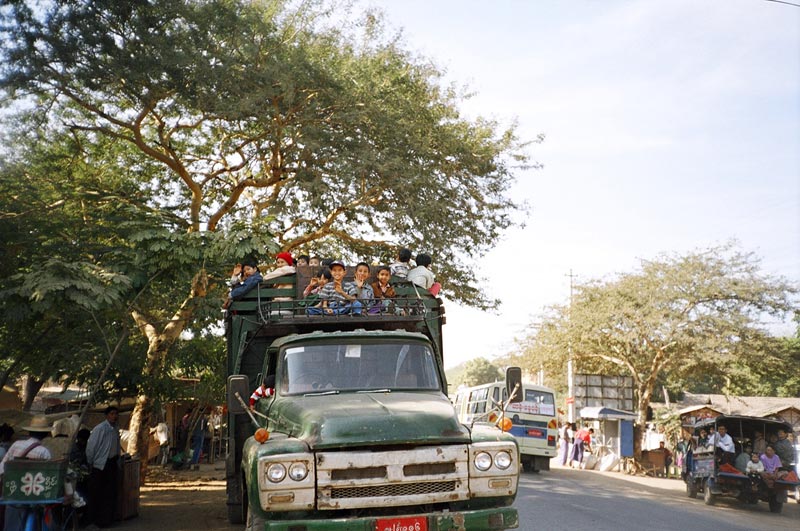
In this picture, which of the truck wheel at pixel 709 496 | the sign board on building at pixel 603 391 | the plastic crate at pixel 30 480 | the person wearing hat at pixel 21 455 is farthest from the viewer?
the sign board on building at pixel 603 391

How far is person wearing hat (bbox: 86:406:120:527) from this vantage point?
41.0 feet

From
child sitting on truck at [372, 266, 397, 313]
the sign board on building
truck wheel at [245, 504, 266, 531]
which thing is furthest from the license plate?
the sign board on building

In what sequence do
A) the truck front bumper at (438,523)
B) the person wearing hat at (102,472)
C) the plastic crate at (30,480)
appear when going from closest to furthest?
the truck front bumper at (438,523)
the plastic crate at (30,480)
the person wearing hat at (102,472)

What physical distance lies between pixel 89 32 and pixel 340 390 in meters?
11.0

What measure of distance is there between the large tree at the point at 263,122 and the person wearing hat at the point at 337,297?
19.1ft

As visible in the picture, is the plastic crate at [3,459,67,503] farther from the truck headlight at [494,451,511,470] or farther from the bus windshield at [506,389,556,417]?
the bus windshield at [506,389,556,417]

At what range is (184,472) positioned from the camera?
84.2 feet

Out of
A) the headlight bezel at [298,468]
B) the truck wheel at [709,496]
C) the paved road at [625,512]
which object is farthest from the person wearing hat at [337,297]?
the truck wheel at [709,496]

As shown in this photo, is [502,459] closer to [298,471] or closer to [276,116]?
[298,471]

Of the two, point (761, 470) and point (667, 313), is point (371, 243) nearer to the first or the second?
point (761, 470)

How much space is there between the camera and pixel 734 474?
18.5 metres

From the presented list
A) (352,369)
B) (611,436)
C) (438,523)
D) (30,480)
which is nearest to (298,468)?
(438,523)

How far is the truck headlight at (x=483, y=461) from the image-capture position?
22.2ft

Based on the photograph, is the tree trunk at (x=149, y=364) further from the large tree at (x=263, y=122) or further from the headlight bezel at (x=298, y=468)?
the headlight bezel at (x=298, y=468)
